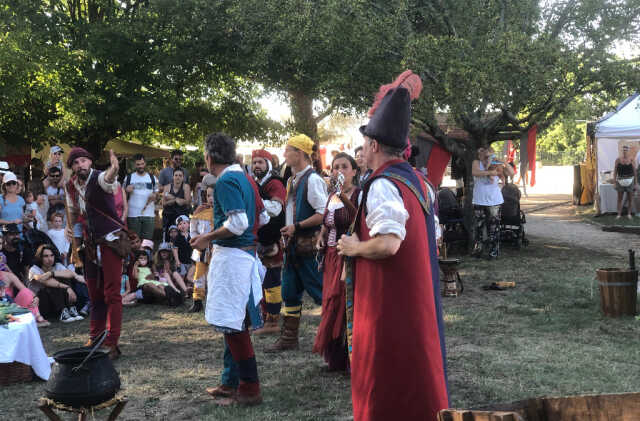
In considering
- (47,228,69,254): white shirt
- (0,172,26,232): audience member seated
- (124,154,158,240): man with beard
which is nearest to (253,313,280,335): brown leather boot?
(47,228,69,254): white shirt

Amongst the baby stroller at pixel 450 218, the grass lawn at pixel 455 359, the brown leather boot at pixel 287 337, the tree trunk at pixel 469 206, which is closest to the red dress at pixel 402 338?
the grass lawn at pixel 455 359

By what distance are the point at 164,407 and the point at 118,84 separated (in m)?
13.8

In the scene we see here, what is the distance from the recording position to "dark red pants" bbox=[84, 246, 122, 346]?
609cm

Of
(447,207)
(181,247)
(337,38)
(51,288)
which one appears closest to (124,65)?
(337,38)

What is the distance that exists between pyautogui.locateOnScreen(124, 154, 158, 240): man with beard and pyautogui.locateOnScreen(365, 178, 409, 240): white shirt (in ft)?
28.0

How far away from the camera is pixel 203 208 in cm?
677

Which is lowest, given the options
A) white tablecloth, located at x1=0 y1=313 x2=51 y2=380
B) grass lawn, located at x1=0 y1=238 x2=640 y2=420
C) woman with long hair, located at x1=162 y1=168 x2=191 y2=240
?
grass lawn, located at x1=0 y1=238 x2=640 y2=420

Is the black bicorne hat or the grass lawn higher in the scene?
the black bicorne hat

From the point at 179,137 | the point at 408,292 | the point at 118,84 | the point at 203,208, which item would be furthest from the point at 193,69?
the point at 408,292

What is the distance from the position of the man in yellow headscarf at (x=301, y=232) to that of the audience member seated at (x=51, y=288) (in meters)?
3.32

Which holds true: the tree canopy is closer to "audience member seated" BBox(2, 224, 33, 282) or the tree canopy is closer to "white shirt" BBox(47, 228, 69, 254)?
"white shirt" BBox(47, 228, 69, 254)

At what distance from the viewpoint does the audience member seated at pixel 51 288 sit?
8.29 meters

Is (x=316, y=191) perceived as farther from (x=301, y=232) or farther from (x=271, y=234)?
(x=271, y=234)

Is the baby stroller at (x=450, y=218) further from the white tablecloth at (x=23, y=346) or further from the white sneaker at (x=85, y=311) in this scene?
the white tablecloth at (x=23, y=346)
